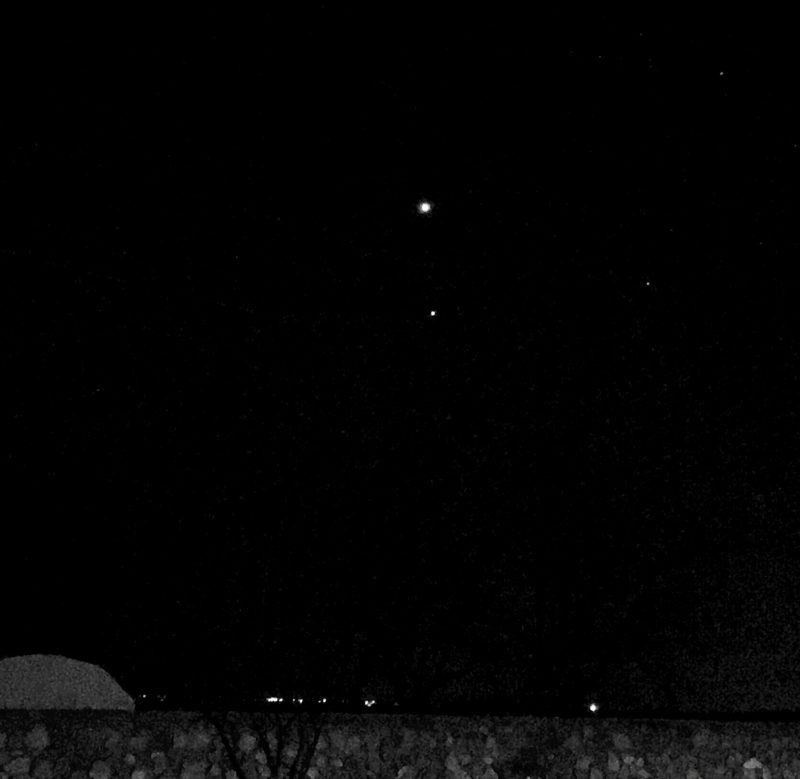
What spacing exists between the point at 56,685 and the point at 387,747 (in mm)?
311

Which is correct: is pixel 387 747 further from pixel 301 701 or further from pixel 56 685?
pixel 56 685

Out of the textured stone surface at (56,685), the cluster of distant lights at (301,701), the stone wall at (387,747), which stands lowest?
the stone wall at (387,747)

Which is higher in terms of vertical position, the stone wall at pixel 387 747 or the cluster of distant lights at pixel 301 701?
the cluster of distant lights at pixel 301 701

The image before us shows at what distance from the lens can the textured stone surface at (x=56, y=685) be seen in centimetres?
78

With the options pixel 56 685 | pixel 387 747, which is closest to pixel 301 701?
pixel 387 747

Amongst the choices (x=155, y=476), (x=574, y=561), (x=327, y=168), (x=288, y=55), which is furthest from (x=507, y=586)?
(x=288, y=55)

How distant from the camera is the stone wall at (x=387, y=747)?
2.31 ft

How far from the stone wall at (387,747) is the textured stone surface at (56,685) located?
0.08m

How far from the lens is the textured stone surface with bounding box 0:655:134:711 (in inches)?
30.9

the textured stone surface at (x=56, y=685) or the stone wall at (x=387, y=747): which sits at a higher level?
the textured stone surface at (x=56, y=685)

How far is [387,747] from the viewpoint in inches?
28.9

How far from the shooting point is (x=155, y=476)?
2.79ft

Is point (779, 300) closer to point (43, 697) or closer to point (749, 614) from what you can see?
point (749, 614)

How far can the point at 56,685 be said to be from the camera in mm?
793
